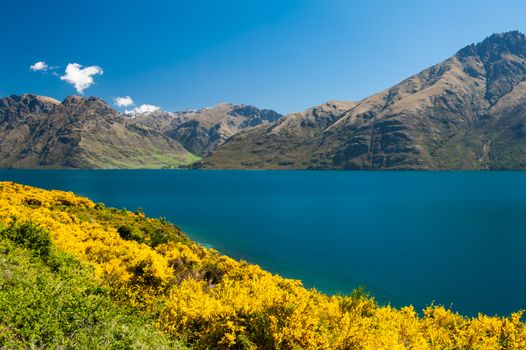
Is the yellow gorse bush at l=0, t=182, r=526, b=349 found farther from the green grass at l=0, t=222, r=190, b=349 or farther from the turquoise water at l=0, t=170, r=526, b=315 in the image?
the turquoise water at l=0, t=170, r=526, b=315

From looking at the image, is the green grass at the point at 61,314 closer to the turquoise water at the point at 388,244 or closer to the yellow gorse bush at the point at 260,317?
the yellow gorse bush at the point at 260,317

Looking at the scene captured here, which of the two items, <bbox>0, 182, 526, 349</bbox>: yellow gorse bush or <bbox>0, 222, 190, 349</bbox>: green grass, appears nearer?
<bbox>0, 222, 190, 349</bbox>: green grass

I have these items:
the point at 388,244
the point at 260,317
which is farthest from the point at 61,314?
the point at 388,244

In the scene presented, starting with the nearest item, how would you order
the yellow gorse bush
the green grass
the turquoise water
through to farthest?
the green grass → the yellow gorse bush → the turquoise water

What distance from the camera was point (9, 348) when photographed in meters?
9.38

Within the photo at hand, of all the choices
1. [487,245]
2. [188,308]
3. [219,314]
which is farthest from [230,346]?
[487,245]

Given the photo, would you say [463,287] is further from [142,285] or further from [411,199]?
[411,199]

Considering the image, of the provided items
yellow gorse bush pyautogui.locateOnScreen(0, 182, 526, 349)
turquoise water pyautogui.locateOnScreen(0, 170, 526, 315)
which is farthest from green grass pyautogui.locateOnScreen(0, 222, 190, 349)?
turquoise water pyautogui.locateOnScreen(0, 170, 526, 315)

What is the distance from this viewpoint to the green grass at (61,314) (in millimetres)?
10449

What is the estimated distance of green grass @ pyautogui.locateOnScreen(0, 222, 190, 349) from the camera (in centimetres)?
1045

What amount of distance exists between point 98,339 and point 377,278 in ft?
159

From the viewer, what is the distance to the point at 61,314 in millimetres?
12117

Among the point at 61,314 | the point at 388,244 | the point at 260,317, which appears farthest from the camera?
the point at 388,244

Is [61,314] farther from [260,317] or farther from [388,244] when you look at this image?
[388,244]
